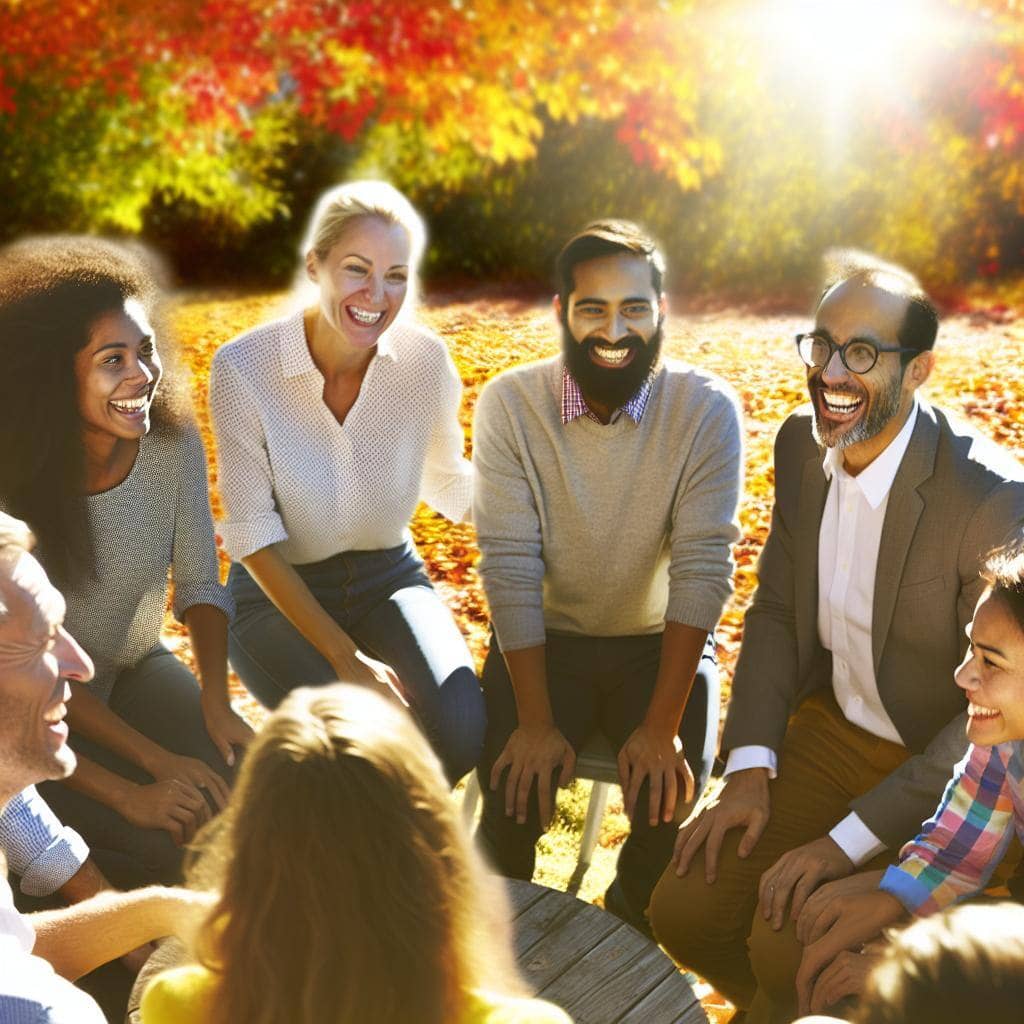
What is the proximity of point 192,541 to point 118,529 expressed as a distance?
→ 0.21 metres

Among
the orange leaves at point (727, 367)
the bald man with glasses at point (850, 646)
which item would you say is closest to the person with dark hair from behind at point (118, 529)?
the bald man with glasses at point (850, 646)

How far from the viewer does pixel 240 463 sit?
3.44 metres

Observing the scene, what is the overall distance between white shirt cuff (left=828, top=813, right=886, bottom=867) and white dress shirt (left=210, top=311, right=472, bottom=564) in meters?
1.50

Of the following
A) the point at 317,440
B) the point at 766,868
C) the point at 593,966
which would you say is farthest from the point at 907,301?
the point at 593,966

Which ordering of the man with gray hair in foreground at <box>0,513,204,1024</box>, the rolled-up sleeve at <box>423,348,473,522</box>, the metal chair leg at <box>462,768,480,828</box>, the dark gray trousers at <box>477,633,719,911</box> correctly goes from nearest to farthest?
the man with gray hair in foreground at <box>0,513,204,1024</box>, the dark gray trousers at <box>477,633,719,911</box>, the metal chair leg at <box>462,768,480,828</box>, the rolled-up sleeve at <box>423,348,473,522</box>

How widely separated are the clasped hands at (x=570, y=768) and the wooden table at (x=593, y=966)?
0.62 m

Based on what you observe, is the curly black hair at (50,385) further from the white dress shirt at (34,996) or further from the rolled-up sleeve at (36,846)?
the white dress shirt at (34,996)

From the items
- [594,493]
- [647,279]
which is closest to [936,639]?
[594,493]

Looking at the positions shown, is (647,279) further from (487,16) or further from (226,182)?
(226,182)

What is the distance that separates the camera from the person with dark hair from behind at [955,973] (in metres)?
1.28

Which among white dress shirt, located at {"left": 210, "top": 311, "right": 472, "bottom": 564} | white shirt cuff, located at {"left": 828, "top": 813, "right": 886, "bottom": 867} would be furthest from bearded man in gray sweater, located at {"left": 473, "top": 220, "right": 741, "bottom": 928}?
white shirt cuff, located at {"left": 828, "top": 813, "right": 886, "bottom": 867}

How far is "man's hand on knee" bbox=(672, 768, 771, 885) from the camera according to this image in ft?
9.70

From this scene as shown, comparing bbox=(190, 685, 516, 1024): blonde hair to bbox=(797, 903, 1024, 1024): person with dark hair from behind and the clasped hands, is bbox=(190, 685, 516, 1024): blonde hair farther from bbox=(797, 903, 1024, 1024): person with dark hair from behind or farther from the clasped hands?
the clasped hands

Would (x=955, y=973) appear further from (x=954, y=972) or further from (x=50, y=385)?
(x=50, y=385)
